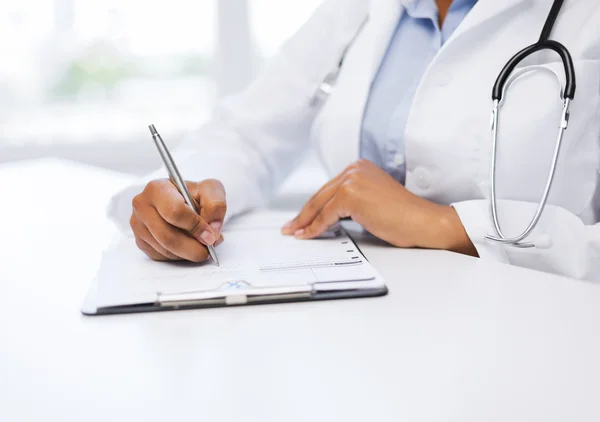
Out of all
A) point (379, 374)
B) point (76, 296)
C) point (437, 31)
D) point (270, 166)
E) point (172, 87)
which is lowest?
point (379, 374)

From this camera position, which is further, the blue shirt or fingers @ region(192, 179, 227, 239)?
the blue shirt

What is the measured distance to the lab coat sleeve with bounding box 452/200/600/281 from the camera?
69 cm

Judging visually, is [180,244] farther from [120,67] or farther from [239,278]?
[120,67]

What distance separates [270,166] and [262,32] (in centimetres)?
84

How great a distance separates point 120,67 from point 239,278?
139 centimetres

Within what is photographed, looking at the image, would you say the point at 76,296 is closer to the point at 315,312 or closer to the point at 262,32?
the point at 315,312

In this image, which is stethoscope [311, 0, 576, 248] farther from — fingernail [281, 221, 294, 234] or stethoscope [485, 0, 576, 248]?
fingernail [281, 221, 294, 234]

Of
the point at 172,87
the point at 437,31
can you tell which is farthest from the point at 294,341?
the point at 172,87

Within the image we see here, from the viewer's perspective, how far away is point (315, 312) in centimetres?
52

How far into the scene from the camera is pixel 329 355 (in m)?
0.43

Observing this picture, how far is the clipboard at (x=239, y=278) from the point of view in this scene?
0.54m

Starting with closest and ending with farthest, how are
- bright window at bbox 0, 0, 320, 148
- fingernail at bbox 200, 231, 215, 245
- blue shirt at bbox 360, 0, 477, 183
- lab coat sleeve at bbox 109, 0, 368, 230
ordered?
fingernail at bbox 200, 231, 215, 245
blue shirt at bbox 360, 0, 477, 183
lab coat sleeve at bbox 109, 0, 368, 230
bright window at bbox 0, 0, 320, 148

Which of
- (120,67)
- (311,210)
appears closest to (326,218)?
(311,210)

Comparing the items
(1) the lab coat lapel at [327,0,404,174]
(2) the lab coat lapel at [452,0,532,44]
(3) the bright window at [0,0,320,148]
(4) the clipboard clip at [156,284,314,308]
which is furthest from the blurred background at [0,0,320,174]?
(4) the clipboard clip at [156,284,314,308]
